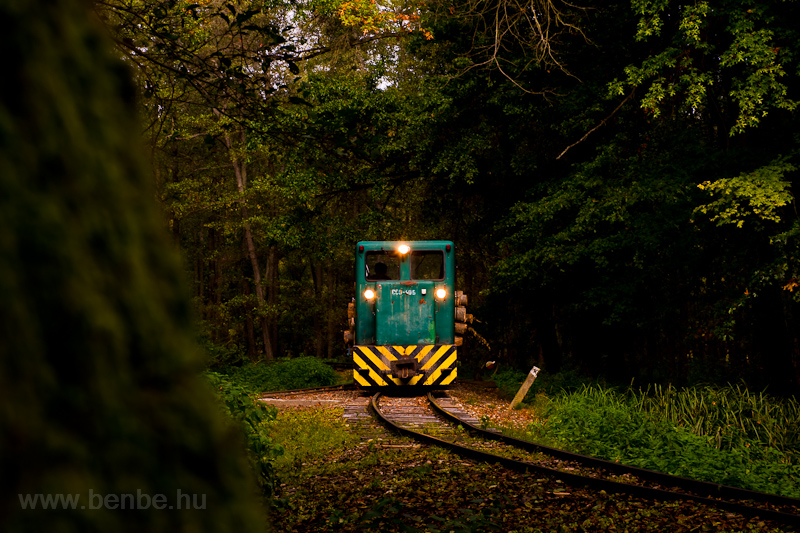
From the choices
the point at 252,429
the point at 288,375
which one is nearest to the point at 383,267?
the point at 288,375

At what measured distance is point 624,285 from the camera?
13.1 meters

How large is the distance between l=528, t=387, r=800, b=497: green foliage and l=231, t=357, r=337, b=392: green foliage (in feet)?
28.0

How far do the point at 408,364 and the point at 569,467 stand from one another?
671cm

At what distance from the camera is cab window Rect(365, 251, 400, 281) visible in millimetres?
13628

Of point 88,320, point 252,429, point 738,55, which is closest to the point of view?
point 88,320

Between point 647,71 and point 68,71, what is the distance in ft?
35.6

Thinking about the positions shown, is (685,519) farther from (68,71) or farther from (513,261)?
(513,261)

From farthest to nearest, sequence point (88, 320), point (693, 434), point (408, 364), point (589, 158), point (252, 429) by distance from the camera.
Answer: point (589, 158)
point (408, 364)
point (693, 434)
point (252, 429)
point (88, 320)

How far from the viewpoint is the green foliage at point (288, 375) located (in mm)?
16359

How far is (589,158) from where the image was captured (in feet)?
48.4

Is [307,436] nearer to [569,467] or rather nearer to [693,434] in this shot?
[569,467]

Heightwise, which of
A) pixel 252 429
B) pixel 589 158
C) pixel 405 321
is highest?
pixel 589 158

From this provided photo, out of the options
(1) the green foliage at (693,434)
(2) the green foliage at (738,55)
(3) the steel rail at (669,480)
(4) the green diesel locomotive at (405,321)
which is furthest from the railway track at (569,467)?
(2) the green foliage at (738,55)

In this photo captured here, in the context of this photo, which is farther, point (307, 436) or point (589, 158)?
point (589, 158)
